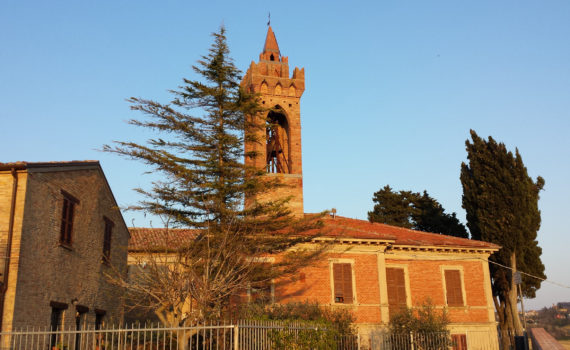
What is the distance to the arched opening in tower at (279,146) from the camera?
2867cm

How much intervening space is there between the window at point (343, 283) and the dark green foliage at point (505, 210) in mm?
12654

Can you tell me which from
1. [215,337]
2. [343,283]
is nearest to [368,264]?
[343,283]

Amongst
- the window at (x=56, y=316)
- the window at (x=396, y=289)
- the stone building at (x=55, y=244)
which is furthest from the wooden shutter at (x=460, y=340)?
the window at (x=56, y=316)

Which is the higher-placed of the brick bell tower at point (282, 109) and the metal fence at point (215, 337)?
the brick bell tower at point (282, 109)

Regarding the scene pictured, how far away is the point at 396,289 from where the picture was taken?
1027 inches

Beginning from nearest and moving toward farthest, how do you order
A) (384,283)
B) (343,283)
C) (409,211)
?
(343,283), (384,283), (409,211)

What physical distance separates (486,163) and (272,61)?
54.5 ft

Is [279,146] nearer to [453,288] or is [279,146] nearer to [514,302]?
[453,288]

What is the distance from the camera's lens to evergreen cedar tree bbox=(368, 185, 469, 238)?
43366 mm

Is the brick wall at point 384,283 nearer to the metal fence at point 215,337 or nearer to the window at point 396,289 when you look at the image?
the window at point 396,289

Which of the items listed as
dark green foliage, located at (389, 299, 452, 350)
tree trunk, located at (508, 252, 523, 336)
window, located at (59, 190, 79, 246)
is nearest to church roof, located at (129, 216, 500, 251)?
dark green foliage, located at (389, 299, 452, 350)

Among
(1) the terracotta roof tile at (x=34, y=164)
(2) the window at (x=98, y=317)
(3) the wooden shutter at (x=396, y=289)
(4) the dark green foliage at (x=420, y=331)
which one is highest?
(1) the terracotta roof tile at (x=34, y=164)

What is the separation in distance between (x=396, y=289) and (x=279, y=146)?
10.00 meters

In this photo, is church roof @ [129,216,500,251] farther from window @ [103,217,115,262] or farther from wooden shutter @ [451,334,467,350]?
wooden shutter @ [451,334,467,350]
